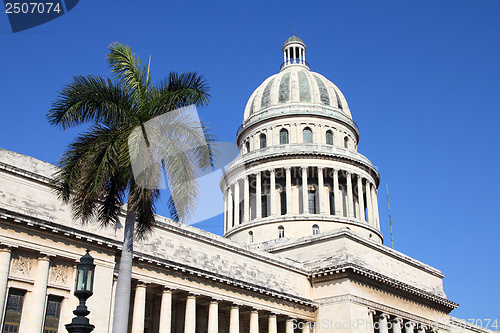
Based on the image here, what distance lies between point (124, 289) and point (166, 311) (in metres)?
15.4

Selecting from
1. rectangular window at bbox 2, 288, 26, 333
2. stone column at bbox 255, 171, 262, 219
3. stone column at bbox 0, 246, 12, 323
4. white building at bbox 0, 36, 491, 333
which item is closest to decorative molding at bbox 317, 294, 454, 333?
white building at bbox 0, 36, 491, 333

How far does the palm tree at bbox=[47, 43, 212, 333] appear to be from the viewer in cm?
1895

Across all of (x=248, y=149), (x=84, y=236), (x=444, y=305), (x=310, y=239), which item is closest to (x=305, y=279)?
(x=310, y=239)

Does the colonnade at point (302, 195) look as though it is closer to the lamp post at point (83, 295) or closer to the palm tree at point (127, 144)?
the palm tree at point (127, 144)

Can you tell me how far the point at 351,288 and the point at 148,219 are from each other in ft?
84.5

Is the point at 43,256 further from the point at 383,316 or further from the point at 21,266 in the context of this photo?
the point at 383,316

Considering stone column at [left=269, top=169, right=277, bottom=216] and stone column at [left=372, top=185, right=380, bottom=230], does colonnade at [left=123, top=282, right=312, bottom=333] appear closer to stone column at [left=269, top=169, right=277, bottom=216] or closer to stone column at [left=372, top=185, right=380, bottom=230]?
stone column at [left=269, top=169, right=277, bottom=216]

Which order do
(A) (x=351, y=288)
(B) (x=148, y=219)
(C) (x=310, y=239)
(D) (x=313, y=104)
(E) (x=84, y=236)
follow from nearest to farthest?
1. (B) (x=148, y=219)
2. (E) (x=84, y=236)
3. (A) (x=351, y=288)
4. (C) (x=310, y=239)
5. (D) (x=313, y=104)

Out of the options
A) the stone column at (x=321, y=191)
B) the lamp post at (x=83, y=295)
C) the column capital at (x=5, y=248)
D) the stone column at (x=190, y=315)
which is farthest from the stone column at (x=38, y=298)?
the stone column at (x=321, y=191)

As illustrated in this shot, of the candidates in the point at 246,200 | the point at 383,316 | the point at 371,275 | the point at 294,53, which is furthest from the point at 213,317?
the point at 294,53

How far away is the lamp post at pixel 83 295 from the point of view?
566 inches

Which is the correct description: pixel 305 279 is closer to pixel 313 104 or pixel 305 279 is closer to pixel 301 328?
pixel 301 328

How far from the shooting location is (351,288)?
4222 centimetres

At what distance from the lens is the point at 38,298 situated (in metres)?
27.3
